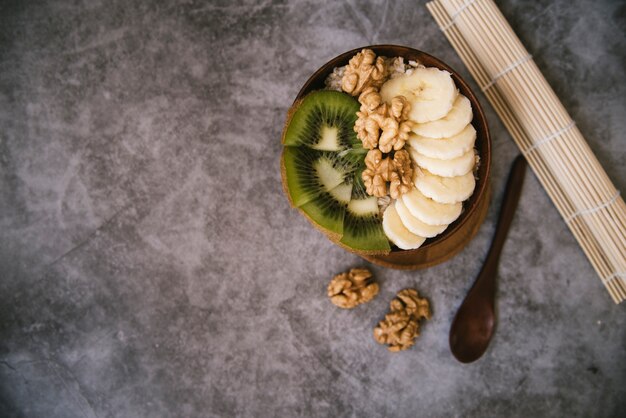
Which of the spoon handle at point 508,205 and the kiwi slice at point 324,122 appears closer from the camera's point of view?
the kiwi slice at point 324,122

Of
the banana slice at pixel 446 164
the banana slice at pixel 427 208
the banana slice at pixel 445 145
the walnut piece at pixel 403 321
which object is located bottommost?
the walnut piece at pixel 403 321

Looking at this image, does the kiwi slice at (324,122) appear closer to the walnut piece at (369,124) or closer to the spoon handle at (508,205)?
the walnut piece at (369,124)

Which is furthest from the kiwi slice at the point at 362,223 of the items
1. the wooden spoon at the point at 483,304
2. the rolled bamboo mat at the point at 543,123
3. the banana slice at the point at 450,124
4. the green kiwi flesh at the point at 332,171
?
the rolled bamboo mat at the point at 543,123

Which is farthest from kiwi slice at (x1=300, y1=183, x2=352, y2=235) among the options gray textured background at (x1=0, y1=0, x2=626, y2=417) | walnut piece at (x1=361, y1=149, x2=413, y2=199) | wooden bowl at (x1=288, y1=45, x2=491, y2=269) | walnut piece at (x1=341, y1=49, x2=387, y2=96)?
gray textured background at (x1=0, y1=0, x2=626, y2=417)

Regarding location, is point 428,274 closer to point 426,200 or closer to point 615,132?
point 426,200

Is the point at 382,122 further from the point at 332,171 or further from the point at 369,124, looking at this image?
the point at 332,171

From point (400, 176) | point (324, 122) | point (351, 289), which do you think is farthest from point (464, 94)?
point (351, 289)

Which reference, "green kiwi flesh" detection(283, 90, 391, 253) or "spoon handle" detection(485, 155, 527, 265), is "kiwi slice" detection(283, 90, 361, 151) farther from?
"spoon handle" detection(485, 155, 527, 265)
